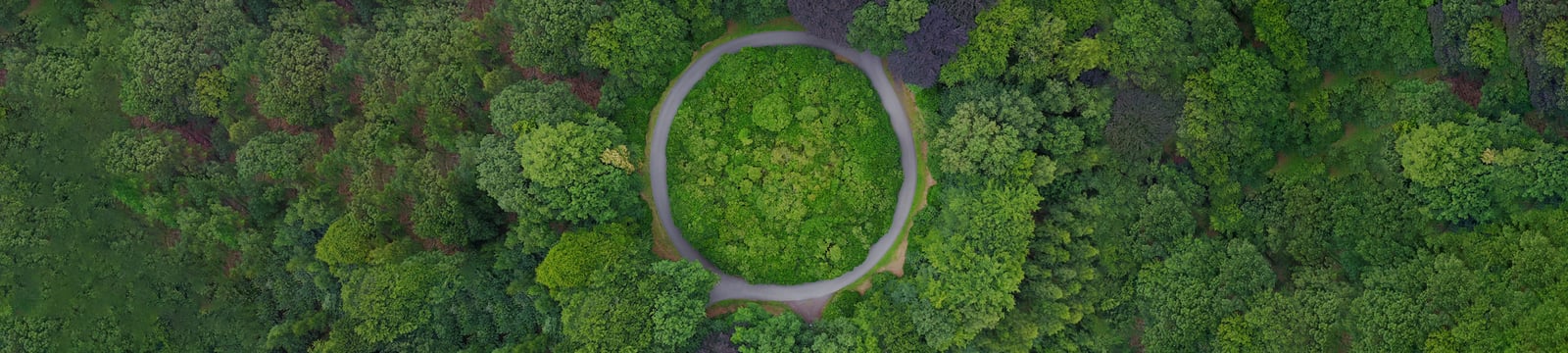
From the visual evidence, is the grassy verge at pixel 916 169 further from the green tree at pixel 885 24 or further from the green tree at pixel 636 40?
the green tree at pixel 885 24

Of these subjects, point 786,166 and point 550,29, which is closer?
point 550,29

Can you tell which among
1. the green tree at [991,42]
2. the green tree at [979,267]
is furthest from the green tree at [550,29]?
the green tree at [979,267]

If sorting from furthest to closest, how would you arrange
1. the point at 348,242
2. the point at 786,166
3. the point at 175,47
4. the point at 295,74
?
the point at 175,47, the point at 786,166, the point at 295,74, the point at 348,242

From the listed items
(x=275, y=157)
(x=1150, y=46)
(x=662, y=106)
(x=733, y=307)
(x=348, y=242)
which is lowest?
(x=733, y=307)

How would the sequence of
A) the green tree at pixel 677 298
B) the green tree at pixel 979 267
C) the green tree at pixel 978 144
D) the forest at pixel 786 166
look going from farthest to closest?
the forest at pixel 786 166
the green tree at pixel 677 298
the green tree at pixel 979 267
the green tree at pixel 978 144

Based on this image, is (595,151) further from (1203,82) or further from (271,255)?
(1203,82)

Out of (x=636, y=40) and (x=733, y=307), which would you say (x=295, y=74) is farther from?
(x=733, y=307)

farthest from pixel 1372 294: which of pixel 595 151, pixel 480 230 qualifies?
pixel 480 230

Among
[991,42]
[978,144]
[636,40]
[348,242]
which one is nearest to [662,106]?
[636,40]

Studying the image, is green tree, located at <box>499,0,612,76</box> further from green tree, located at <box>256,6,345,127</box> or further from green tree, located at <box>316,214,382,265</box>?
green tree, located at <box>316,214,382,265</box>
